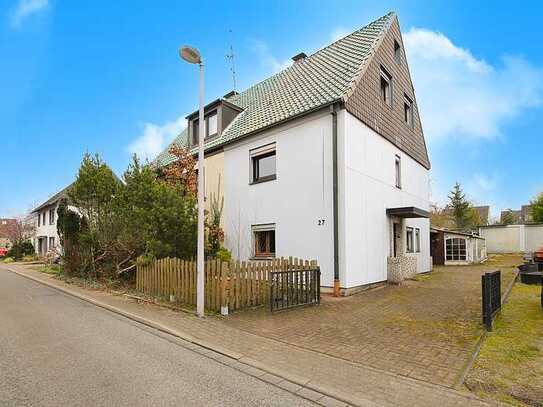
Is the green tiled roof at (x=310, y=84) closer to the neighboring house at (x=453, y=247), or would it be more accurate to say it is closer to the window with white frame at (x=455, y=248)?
the neighboring house at (x=453, y=247)

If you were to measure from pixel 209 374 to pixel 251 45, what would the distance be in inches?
402

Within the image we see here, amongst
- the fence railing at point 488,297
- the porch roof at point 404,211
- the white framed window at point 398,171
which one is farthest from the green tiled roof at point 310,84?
the fence railing at point 488,297

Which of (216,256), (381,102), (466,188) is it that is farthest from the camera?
(466,188)

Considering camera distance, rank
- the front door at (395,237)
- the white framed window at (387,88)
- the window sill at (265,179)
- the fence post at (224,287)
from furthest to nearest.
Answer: the front door at (395,237) < the white framed window at (387,88) < the window sill at (265,179) < the fence post at (224,287)

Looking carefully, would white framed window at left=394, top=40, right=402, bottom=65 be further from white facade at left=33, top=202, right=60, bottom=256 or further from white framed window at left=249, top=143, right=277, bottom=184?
white facade at left=33, top=202, right=60, bottom=256

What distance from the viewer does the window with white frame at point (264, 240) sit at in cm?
1332

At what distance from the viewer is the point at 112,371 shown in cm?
465

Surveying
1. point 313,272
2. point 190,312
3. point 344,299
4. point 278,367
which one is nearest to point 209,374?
point 278,367

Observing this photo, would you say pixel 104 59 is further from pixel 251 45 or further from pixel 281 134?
pixel 281 134

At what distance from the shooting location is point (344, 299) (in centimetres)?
1025

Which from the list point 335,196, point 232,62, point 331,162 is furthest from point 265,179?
point 232,62

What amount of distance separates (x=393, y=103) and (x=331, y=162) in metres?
6.01

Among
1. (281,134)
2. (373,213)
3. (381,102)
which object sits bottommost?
(373,213)

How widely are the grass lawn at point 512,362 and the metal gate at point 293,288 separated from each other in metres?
4.06
